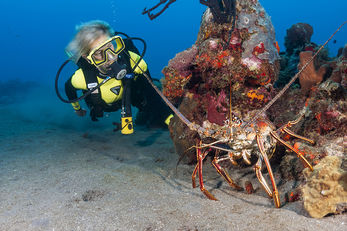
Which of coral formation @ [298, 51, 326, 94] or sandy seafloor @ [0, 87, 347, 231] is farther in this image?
coral formation @ [298, 51, 326, 94]

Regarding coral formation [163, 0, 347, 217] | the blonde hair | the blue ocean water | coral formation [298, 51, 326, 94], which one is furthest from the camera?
the blue ocean water

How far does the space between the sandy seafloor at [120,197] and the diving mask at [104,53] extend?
2327 mm

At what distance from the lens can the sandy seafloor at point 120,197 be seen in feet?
7.73

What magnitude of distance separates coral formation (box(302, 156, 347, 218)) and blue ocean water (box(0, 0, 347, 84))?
259 ft

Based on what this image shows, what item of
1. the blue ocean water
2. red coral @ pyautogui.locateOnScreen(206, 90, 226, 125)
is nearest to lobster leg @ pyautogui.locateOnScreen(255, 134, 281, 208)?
red coral @ pyautogui.locateOnScreen(206, 90, 226, 125)

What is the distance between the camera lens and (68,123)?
1077 cm

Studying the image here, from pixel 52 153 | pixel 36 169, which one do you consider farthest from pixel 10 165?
pixel 52 153

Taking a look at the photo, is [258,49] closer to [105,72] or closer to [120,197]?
[105,72]

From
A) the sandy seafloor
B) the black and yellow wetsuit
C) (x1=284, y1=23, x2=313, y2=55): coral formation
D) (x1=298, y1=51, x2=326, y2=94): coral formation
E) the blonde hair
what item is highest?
(x1=284, y1=23, x2=313, y2=55): coral formation

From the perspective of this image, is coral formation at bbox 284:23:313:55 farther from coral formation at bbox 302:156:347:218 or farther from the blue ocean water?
the blue ocean water

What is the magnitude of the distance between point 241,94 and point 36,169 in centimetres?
434

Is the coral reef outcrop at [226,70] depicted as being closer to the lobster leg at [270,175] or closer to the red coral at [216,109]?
the red coral at [216,109]

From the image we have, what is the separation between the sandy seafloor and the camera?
236cm

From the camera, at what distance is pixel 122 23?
141625 mm
